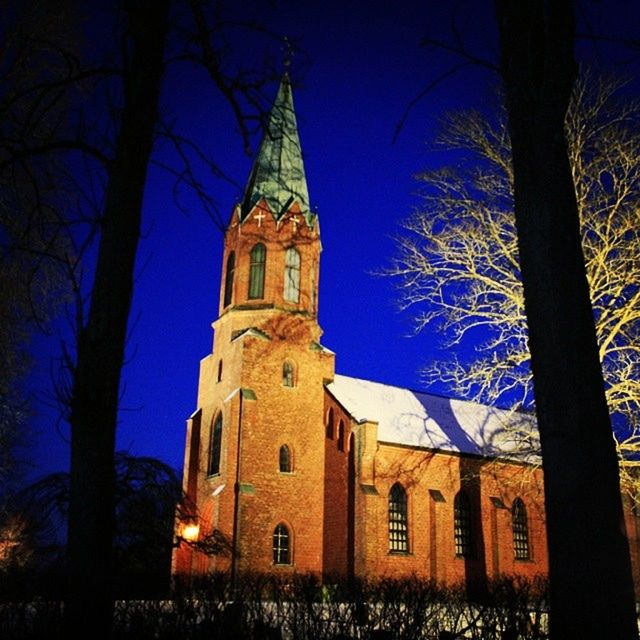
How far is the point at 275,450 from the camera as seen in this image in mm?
28141

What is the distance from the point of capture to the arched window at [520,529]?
31828mm

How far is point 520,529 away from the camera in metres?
32.4

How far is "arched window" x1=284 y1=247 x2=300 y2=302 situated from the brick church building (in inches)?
2.1

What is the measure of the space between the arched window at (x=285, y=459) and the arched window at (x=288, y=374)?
2.68 m

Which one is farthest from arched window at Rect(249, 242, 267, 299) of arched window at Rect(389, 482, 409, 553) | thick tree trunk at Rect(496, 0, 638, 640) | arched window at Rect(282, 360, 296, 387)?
thick tree trunk at Rect(496, 0, 638, 640)

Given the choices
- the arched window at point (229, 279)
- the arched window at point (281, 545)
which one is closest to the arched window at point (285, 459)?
the arched window at point (281, 545)

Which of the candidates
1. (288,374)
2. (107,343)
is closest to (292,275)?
(288,374)

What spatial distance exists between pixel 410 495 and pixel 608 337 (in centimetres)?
1382

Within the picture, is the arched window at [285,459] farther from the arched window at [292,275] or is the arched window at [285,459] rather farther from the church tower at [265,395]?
the arched window at [292,275]

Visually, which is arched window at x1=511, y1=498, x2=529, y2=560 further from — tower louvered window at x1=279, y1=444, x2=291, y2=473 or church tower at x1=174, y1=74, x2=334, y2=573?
tower louvered window at x1=279, y1=444, x2=291, y2=473

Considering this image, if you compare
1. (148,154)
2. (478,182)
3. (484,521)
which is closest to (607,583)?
(148,154)

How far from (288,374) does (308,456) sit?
351cm

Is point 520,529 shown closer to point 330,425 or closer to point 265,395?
point 330,425

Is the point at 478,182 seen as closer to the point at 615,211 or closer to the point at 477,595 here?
the point at 615,211
